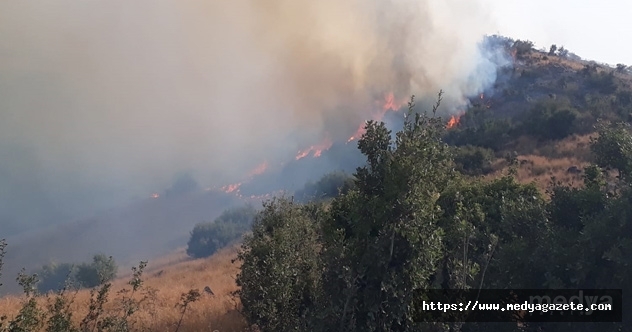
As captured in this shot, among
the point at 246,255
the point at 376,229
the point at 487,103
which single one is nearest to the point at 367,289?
the point at 376,229

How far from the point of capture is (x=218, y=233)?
→ 7488 cm

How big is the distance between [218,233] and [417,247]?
2800 inches

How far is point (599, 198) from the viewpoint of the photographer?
374 inches

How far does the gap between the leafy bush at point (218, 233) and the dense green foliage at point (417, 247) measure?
202ft

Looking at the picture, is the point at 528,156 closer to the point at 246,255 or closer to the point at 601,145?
the point at 601,145

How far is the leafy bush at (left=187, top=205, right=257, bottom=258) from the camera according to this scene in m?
71.9

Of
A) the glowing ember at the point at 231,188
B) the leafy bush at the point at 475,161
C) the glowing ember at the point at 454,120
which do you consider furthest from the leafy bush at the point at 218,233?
the leafy bush at the point at 475,161

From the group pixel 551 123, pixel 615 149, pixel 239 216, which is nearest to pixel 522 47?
pixel 551 123

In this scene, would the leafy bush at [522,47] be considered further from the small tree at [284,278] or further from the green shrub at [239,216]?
the small tree at [284,278]

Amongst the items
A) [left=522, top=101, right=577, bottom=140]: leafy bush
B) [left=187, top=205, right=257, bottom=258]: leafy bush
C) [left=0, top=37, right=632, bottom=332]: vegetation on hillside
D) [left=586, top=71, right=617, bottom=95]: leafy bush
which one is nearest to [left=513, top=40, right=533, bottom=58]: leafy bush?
[left=586, top=71, right=617, bottom=95]: leafy bush

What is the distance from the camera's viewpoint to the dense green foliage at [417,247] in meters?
7.05

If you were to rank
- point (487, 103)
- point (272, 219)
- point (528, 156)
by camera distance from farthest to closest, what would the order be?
point (487, 103) < point (528, 156) < point (272, 219)

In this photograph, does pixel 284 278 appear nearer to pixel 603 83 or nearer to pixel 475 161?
pixel 475 161

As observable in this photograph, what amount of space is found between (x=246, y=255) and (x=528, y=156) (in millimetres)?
36942
